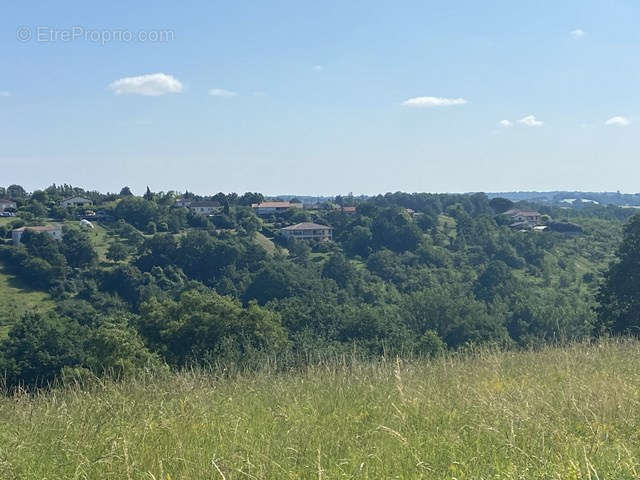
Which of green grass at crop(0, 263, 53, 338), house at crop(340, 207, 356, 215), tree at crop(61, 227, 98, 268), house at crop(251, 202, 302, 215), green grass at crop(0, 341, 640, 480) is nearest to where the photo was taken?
green grass at crop(0, 341, 640, 480)

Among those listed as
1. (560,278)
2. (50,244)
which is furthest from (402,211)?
(50,244)

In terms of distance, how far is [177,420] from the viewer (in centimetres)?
461

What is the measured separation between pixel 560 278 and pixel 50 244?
55353 mm

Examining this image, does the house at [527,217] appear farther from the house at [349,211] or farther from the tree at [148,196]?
the tree at [148,196]

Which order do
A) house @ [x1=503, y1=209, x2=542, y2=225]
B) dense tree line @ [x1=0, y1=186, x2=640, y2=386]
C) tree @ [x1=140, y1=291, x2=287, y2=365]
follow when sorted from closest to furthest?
dense tree line @ [x1=0, y1=186, x2=640, y2=386] → tree @ [x1=140, y1=291, x2=287, y2=365] → house @ [x1=503, y1=209, x2=542, y2=225]

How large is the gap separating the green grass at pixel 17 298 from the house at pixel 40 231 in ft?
25.1

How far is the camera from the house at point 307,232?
9462 cm

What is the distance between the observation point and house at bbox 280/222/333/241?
94.6 meters

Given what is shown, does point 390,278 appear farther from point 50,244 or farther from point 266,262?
point 50,244

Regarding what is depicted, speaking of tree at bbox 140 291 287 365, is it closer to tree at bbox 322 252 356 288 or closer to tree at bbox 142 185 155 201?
tree at bbox 322 252 356 288

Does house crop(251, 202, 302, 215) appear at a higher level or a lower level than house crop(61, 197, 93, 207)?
lower

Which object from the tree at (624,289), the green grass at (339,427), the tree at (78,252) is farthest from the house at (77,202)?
the green grass at (339,427)

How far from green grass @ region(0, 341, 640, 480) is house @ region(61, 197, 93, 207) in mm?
102080

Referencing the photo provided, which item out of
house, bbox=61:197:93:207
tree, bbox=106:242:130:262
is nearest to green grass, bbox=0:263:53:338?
tree, bbox=106:242:130:262
